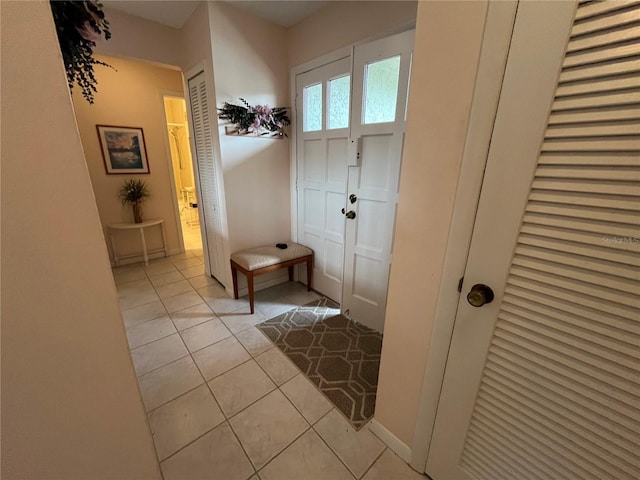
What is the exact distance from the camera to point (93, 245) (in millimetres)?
570

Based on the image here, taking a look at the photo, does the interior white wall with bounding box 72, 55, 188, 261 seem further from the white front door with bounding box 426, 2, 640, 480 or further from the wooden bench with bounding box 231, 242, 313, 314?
the white front door with bounding box 426, 2, 640, 480

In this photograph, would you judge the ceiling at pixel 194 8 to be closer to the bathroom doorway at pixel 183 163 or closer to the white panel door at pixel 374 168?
the white panel door at pixel 374 168

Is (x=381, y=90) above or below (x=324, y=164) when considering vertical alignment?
above

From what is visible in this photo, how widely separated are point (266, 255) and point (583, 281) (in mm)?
2182

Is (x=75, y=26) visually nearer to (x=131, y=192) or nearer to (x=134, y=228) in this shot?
(x=131, y=192)

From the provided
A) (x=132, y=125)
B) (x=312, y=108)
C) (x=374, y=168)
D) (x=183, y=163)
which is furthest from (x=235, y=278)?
(x=183, y=163)

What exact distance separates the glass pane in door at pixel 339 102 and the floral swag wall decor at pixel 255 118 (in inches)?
21.7

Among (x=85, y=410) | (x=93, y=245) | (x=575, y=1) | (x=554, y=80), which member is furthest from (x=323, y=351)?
(x=575, y=1)

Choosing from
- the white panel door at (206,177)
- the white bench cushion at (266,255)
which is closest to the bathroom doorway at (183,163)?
the white panel door at (206,177)

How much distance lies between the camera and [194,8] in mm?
2137

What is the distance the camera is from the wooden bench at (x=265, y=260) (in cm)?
235

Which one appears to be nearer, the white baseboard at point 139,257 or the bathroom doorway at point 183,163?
the white baseboard at point 139,257

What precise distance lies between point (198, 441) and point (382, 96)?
239cm

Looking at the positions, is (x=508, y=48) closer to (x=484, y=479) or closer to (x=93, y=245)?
(x=93, y=245)
